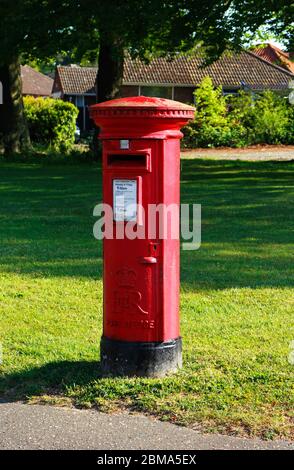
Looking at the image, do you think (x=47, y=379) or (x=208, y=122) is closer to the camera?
(x=47, y=379)

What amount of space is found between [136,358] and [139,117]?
156 centimetres

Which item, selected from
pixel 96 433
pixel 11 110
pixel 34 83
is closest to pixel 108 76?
pixel 11 110

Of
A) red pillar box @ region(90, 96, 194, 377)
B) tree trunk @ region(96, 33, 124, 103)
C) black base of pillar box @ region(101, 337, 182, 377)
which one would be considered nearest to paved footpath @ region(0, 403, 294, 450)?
black base of pillar box @ region(101, 337, 182, 377)

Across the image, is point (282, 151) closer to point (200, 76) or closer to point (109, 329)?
point (200, 76)

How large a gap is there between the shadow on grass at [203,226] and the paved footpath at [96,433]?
129 inches

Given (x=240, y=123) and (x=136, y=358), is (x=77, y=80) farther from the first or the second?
(x=136, y=358)

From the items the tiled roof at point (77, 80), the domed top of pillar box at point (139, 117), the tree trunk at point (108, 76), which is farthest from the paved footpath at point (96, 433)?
the tiled roof at point (77, 80)

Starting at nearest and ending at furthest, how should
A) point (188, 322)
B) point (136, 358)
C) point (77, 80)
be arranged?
point (136, 358), point (188, 322), point (77, 80)

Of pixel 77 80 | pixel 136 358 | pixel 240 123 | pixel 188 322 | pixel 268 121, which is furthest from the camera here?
pixel 77 80

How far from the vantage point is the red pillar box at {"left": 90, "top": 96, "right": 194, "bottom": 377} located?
5.01 m

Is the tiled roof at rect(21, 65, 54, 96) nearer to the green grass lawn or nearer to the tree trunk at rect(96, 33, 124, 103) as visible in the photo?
the tree trunk at rect(96, 33, 124, 103)

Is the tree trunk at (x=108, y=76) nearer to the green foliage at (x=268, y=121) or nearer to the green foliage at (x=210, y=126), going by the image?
the green foliage at (x=210, y=126)

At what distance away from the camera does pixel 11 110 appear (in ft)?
85.9

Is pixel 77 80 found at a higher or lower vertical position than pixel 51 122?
higher
